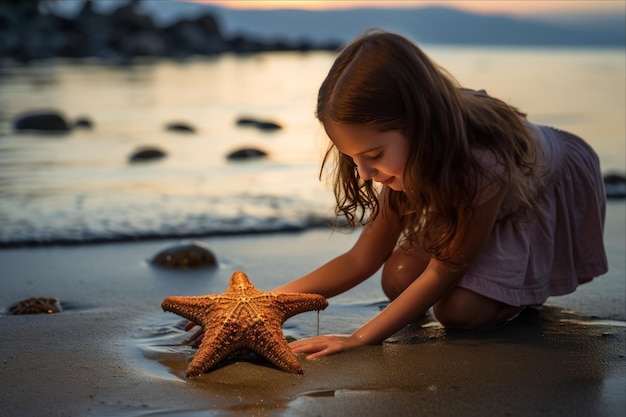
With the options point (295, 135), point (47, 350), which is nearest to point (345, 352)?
point (47, 350)

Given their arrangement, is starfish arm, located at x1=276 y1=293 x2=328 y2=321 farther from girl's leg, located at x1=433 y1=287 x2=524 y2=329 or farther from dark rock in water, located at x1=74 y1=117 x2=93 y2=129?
dark rock in water, located at x1=74 y1=117 x2=93 y2=129

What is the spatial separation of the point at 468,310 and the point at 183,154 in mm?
7305

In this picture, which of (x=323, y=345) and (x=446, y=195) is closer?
(x=446, y=195)

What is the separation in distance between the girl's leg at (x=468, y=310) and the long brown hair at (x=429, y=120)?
29 centimetres

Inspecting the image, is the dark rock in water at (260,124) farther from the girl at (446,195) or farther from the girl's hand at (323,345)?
the girl's hand at (323,345)

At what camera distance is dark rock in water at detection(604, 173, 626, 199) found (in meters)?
6.99

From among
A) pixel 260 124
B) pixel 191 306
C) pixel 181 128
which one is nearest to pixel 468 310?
pixel 191 306

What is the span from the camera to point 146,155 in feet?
32.3

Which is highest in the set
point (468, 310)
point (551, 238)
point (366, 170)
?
point (366, 170)

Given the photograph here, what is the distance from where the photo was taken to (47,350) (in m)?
3.46

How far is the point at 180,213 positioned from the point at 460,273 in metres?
3.68

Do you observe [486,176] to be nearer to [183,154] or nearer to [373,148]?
[373,148]

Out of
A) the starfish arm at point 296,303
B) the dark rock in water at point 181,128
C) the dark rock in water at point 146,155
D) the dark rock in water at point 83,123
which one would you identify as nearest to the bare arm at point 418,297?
the starfish arm at point 296,303

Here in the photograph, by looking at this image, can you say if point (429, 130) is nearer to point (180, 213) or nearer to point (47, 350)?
point (47, 350)
